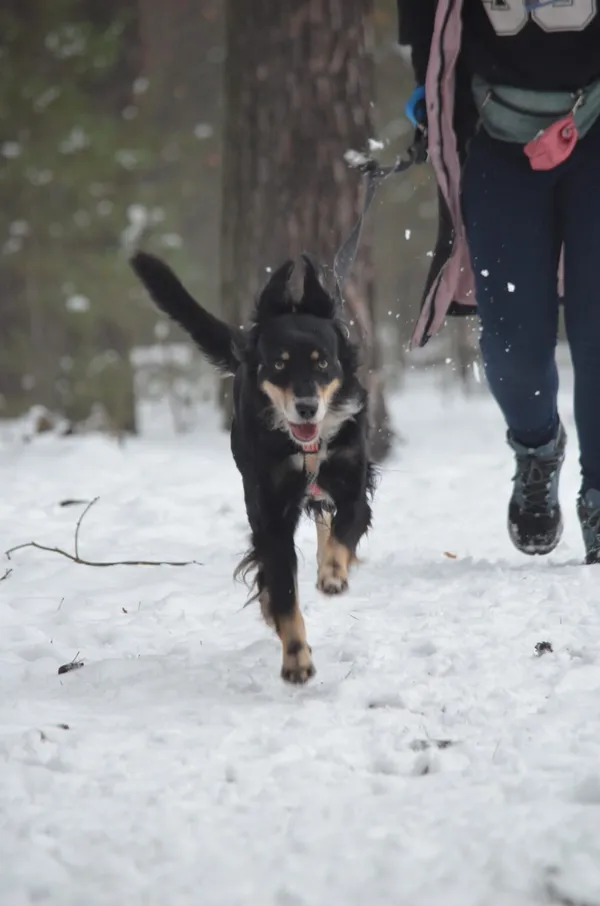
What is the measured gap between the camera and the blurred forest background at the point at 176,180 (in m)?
6.42

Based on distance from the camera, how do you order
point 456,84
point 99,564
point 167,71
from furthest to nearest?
point 167,71, point 99,564, point 456,84

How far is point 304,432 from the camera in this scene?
3.12 m

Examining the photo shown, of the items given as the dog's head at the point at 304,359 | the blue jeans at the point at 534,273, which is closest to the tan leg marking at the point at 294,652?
the dog's head at the point at 304,359

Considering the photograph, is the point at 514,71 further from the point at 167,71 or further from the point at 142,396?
the point at 167,71

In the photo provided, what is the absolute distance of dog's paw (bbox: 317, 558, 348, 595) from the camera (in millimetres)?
3168

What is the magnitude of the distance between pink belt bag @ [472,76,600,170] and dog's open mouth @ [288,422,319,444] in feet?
4.09

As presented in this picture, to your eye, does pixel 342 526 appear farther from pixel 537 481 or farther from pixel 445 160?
pixel 445 160

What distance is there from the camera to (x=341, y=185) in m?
6.39

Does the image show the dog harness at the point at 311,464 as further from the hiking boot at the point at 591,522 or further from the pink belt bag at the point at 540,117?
the pink belt bag at the point at 540,117

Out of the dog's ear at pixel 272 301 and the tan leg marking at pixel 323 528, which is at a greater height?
the dog's ear at pixel 272 301

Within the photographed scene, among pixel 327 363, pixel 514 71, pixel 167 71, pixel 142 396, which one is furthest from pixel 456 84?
pixel 167 71

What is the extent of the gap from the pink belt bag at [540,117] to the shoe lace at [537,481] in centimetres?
114

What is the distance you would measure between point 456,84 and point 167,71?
16681mm

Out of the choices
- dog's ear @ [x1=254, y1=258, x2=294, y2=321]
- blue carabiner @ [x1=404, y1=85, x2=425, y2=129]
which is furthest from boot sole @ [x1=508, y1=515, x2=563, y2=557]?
blue carabiner @ [x1=404, y1=85, x2=425, y2=129]
